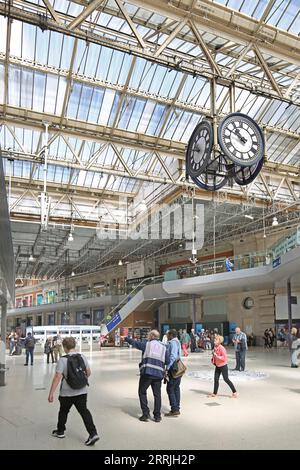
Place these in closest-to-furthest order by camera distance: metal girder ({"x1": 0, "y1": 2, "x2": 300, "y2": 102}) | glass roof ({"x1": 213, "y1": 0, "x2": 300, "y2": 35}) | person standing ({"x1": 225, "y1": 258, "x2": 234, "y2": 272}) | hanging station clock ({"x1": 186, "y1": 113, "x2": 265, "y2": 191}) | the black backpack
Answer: the black backpack → hanging station clock ({"x1": 186, "y1": 113, "x2": 265, "y2": 191}) → metal girder ({"x1": 0, "y1": 2, "x2": 300, "y2": 102}) → glass roof ({"x1": 213, "y1": 0, "x2": 300, "y2": 35}) → person standing ({"x1": 225, "y1": 258, "x2": 234, "y2": 272})

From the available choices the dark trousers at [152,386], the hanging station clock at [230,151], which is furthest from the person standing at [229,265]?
the dark trousers at [152,386]

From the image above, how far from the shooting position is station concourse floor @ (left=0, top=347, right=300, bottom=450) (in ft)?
20.9

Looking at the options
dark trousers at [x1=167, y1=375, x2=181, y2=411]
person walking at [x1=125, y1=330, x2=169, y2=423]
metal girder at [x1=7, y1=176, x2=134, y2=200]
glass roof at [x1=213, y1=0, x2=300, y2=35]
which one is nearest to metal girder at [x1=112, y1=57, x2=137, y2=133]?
glass roof at [x1=213, y1=0, x2=300, y2=35]

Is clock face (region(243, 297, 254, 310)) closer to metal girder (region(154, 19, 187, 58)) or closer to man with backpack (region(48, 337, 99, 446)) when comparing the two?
metal girder (region(154, 19, 187, 58))

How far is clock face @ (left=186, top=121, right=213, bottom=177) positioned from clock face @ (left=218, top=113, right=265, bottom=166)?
44 centimetres

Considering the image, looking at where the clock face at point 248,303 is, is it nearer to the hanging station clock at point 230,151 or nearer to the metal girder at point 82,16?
the hanging station clock at point 230,151

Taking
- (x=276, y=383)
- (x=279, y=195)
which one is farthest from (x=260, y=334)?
(x=276, y=383)

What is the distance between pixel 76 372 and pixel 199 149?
25.3 ft

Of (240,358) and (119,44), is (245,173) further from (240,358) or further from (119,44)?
(240,358)

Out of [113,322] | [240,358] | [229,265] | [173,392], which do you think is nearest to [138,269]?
[113,322]

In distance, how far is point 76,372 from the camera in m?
6.36

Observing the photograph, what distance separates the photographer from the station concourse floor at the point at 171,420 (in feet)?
20.9

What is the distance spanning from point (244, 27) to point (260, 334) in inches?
1034

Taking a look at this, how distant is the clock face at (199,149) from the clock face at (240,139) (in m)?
0.44
